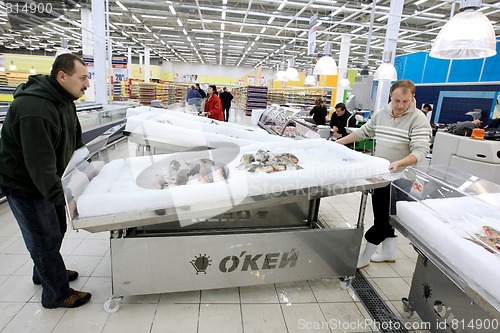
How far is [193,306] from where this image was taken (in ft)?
7.50

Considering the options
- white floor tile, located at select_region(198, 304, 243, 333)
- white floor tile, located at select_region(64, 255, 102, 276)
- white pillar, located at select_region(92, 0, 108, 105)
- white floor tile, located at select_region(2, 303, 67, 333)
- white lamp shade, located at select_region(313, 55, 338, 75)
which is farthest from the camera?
white pillar, located at select_region(92, 0, 108, 105)

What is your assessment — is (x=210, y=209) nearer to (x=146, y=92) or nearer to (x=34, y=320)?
(x=34, y=320)

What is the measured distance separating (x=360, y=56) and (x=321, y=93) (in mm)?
10241

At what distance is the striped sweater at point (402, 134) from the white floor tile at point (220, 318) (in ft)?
5.96

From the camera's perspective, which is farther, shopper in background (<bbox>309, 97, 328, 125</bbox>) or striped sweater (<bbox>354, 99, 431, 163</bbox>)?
shopper in background (<bbox>309, 97, 328, 125</bbox>)

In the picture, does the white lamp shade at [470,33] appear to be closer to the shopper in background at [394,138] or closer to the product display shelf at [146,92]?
the shopper in background at [394,138]

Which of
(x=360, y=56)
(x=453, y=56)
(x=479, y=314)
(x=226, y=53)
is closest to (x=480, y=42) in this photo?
(x=453, y=56)

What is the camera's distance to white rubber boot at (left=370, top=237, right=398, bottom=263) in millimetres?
2974

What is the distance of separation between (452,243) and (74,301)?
2.46 meters

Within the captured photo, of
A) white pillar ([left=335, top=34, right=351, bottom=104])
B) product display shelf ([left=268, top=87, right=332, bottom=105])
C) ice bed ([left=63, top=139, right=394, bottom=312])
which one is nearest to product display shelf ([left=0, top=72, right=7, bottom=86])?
product display shelf ([left=268, top=87, right=332, bottom=105])

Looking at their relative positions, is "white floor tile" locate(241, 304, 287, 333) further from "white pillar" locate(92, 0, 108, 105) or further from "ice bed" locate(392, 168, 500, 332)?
"white pillar" locate(92, 0, 108, 105)

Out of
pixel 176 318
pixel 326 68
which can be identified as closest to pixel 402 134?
pixel 176 318

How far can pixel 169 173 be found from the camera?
2.31 m

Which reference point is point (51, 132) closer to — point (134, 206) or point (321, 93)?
point (134, 206)
